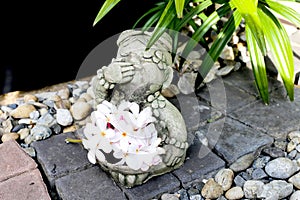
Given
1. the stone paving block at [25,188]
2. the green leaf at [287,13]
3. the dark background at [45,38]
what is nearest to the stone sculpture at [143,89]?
the stone paving block at [25,188]

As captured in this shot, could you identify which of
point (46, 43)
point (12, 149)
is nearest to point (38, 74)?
point (46, 43)

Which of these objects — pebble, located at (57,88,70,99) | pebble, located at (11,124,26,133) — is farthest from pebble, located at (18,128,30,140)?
pebble, located at (57,88,70,99)

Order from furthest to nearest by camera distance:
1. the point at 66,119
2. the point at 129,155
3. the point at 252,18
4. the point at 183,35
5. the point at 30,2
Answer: the point at 183,35
the point at 30,2
the point at 66,119
the point at 252,18
the point at 129,155

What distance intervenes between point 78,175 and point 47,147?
0.24 m

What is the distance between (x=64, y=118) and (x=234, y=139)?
820 mm

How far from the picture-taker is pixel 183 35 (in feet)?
9.12

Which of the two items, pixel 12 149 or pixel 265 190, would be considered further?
pixel 12 149

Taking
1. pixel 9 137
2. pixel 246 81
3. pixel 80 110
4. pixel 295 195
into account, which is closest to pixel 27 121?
pixel 9 137

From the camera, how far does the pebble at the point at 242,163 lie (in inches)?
68.5

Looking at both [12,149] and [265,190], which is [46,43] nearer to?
[12,149]

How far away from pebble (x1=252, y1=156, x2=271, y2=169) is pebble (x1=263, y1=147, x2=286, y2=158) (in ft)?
0.08

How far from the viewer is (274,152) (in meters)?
1.79

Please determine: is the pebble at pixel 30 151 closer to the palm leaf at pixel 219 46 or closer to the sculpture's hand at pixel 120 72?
the sculpture's hand at pixel 120 72

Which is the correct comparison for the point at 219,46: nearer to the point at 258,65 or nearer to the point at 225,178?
the point at 258,65
